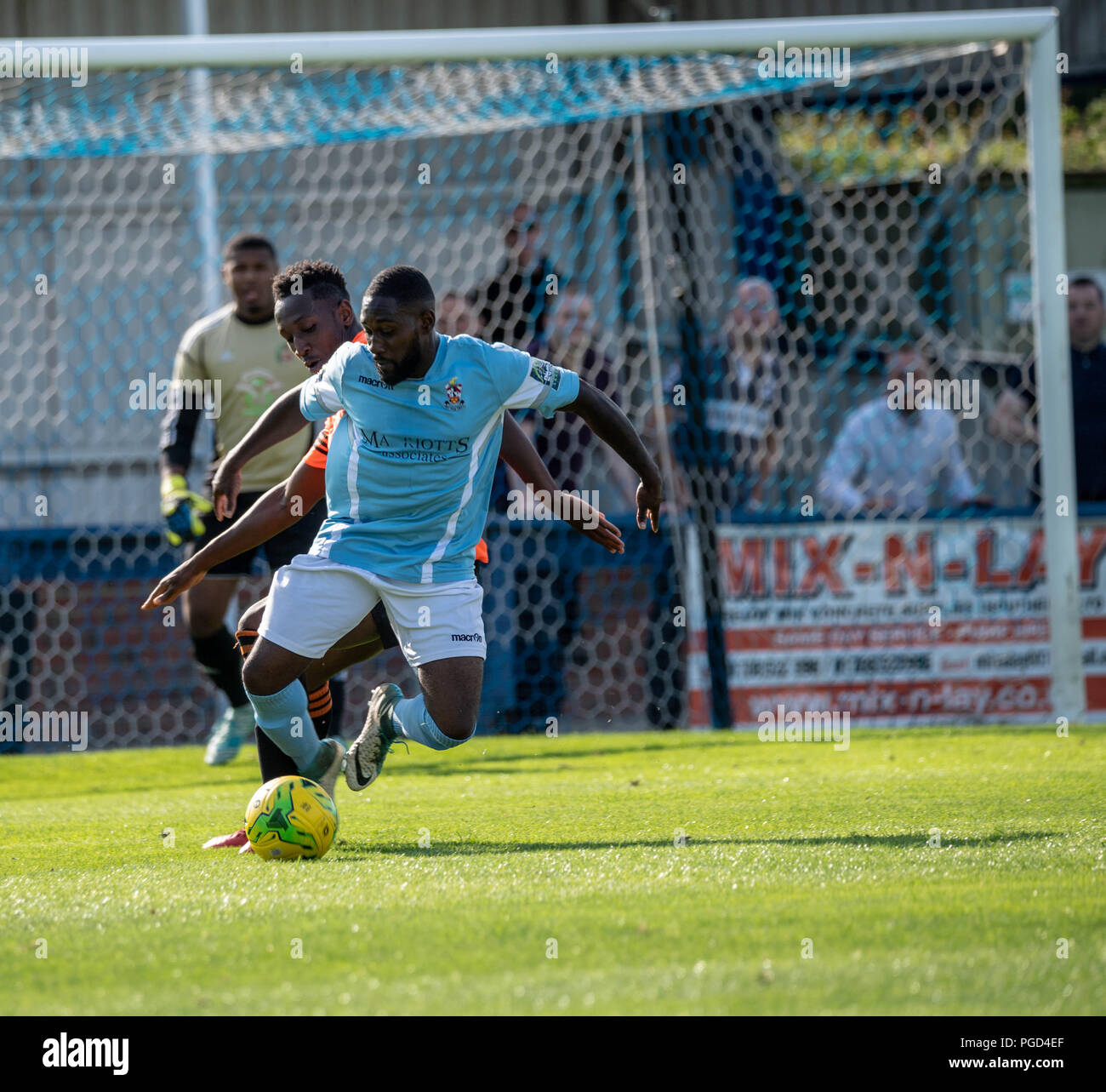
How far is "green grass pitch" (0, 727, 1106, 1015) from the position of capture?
2953 millimetres

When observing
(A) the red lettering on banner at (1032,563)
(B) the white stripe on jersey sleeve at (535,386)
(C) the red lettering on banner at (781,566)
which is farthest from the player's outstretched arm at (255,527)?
(A) the red lettering on banner at (1032,563)

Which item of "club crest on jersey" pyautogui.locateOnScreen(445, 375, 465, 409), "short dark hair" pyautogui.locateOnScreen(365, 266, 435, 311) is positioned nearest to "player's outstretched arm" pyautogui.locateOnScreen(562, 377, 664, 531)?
"club crest on jersey" pyautogui.locateOnScreen(445, 375, 465, 409)

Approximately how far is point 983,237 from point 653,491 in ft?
22.5

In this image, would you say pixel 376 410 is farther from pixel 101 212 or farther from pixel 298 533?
pixel 101 212

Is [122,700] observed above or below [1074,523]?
below

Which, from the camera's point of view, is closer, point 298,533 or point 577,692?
point 298,533

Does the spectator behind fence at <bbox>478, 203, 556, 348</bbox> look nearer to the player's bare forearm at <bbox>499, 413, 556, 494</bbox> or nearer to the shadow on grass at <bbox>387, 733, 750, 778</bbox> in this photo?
the shadow on grass at <bbox>387, 733, 750, 778</bbox>

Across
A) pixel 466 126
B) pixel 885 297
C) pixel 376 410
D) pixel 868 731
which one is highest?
pixel 466 126

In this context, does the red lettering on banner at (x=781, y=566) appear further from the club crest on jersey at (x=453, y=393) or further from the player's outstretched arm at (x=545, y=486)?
the club crest on jersey at (x=453, y=393)

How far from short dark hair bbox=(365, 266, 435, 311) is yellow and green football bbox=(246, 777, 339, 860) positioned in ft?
4.78

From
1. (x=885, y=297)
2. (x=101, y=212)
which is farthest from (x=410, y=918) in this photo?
(x=101, y=212)

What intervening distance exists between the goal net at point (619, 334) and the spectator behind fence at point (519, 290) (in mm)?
31

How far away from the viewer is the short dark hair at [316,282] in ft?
17.8

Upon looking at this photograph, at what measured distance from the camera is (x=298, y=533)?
20.6ft
